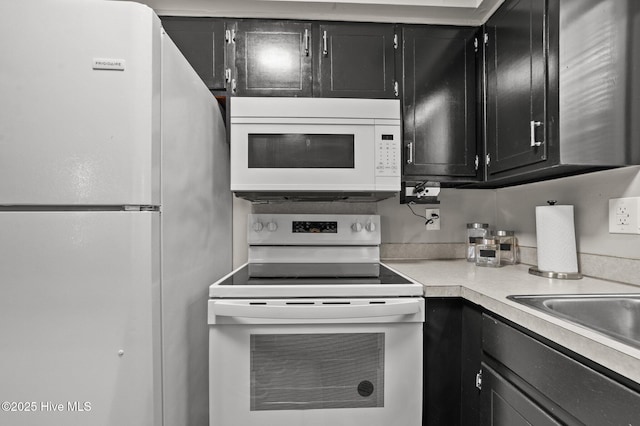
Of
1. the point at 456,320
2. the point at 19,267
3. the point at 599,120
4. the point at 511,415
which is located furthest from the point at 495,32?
the point at 19,267

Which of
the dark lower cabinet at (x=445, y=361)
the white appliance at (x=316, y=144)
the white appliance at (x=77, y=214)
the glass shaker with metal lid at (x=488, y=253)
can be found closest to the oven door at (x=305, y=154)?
the white appliance at (x=316, y=144)

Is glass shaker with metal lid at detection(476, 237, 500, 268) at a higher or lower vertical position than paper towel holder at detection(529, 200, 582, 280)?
higher

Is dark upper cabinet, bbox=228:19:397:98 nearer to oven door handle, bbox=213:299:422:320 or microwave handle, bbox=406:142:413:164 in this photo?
microwave handle, bbox=406:142:413:164

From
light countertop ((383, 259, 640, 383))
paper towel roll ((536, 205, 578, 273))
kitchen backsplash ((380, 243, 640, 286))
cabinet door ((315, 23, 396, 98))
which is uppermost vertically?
cabinet door ((315, 23, 396, 98))

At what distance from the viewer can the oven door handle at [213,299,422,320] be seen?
3.40 ft

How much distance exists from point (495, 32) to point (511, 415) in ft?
5.10

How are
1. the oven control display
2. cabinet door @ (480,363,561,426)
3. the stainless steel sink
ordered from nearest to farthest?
cabinet door @ (480,363,561,426), the stainless steel sink, the oven control display

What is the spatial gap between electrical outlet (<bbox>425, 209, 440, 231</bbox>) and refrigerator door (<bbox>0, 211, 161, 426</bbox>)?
1495mm

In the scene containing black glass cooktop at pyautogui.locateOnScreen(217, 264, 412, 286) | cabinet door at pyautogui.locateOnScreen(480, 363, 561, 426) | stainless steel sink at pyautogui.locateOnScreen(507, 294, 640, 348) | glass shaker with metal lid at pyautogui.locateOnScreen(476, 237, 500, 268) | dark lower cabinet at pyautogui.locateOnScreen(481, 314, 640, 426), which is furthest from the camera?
glass shaker with metal lid at pyautogui.locateOnScreen(476, 237, 500, 268)

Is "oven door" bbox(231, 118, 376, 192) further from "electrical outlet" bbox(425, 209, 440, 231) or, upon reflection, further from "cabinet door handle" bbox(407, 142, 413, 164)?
"electrical outlet" bbox(425, 209, 440, 231)

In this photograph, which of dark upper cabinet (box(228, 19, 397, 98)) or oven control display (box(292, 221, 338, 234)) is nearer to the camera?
dark upper cabinet (box(228, 19, 397, 98))

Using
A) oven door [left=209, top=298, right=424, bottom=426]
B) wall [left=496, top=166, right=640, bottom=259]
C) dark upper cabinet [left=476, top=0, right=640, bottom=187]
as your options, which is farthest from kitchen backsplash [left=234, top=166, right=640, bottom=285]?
oven door [left=209, top=298, right=424, bottom=426]

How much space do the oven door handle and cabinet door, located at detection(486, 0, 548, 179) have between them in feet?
2.51

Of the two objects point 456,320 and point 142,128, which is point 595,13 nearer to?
point 456,320
